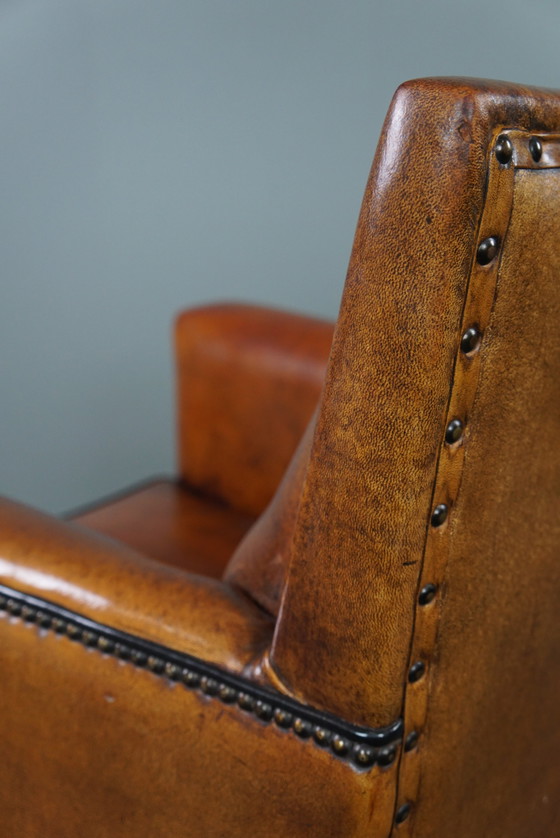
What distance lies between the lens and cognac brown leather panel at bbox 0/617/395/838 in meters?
0.71

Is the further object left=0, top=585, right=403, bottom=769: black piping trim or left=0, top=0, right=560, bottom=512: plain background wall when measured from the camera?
left=0, top=0, right=560, bottom=512: plain background wall

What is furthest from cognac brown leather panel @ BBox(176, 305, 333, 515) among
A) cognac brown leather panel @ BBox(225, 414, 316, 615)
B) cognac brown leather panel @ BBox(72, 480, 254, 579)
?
cognac brown leather panel @ BBox(225, 414, 316, 615)

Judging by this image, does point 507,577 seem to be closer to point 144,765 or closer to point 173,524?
point 144,765

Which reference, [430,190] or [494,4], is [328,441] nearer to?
[430,190]

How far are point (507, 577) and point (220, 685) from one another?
0.24 m

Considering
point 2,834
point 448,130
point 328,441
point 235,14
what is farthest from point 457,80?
point 235,14

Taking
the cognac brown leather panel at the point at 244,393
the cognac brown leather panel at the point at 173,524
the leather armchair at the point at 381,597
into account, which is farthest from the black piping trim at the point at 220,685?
the cognac brown leather panel at the point at 244,393

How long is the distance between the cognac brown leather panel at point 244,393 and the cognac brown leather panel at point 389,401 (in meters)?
0.78

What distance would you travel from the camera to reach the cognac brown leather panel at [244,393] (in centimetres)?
149

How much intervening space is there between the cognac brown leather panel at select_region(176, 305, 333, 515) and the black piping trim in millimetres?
723

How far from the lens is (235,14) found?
2.07m

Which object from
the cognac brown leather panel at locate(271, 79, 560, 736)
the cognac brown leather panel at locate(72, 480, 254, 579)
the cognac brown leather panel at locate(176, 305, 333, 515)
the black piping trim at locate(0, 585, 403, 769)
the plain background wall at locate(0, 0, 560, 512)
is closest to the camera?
the cognac brown leather panel at locate(271, 79, 560, 736)

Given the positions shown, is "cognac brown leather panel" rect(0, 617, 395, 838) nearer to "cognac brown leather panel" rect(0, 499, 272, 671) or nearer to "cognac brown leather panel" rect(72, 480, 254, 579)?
"cognac brown leather panel" rect(0, 499, 272, 671)

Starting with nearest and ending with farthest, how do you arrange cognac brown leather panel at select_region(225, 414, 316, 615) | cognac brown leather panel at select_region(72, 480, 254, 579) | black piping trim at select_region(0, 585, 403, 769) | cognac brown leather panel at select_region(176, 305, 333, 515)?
1. black piping trim at select_region(0, 585, 403, 769)
2. cognac brown leather panel at select_region(225, 414, 316, 615)
3. cognac brown leather panel at select_region(72, 480, 254, 579)
4. cognac brown leather panel at select_region(176, 305, 333, 515)
